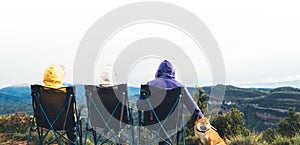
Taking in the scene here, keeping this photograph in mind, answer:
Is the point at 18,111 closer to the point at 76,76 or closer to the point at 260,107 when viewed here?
the point at 76,76

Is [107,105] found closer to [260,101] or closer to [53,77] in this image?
[53,77]

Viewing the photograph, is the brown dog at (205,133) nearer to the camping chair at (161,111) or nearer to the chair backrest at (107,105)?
the camping chair at (161,111)

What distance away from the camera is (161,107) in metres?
2.93

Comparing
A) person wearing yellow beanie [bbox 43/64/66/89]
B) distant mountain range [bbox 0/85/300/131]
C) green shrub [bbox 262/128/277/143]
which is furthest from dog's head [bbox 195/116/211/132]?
distant mountain range [bbox 0/85/300/131]

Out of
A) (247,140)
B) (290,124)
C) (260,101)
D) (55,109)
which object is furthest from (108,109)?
(260,101)

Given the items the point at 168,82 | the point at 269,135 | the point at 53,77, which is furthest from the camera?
the point at 269,135

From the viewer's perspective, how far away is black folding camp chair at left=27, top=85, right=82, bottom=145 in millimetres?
2916

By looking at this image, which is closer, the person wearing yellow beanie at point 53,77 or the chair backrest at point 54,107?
the chair backrest at point 54,107

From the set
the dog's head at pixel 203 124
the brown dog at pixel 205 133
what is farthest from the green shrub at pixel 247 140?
the dog's head at pixel 203 124

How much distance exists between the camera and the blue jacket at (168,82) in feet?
9.82

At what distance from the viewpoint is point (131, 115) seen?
3.09 meters

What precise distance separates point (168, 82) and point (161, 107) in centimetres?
29

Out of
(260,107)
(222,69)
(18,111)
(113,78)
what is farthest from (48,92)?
(260,107)

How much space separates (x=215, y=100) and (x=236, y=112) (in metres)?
1.14
